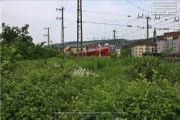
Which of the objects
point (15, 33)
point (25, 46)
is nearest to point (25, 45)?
point (25, 46)

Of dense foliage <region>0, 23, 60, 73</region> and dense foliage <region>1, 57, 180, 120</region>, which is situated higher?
dense foliage <region>0, 23, 60, 73</region>

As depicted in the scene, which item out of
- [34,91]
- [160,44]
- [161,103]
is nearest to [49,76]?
[34,91]

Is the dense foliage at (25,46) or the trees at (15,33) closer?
the dense foliage at (25,46)

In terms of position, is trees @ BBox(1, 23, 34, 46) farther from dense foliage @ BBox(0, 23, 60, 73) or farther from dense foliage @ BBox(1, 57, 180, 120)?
dense foliage @ BBox(1, 57, 180, 120)

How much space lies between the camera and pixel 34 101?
4027 mm

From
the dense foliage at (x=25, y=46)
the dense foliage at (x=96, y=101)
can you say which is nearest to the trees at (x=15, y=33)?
the dense foliage at (x=25, y=46)

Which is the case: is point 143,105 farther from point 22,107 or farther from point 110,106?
point 22,107

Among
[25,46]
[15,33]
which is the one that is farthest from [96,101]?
[15,33]

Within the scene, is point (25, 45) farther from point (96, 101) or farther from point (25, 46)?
point (96, 101)

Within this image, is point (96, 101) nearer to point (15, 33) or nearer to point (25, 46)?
point (25, 46)

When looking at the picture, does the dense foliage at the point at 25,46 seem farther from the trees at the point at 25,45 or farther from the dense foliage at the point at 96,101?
the dense foliage at the point at 96,101

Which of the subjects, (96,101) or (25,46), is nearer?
(96,101)

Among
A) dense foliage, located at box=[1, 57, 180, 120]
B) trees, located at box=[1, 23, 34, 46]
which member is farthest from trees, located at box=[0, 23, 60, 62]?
dense foliage, located at box=[1, 57, 180, 120]

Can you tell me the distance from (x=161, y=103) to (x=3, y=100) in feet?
9.01
